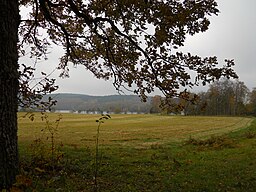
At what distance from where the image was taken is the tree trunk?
18.5 ft

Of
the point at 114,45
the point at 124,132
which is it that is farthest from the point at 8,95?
the point at 124,132

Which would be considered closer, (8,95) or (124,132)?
(8,95)

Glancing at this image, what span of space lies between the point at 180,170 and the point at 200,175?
2.99 feet

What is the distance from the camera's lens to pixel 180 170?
9.92m

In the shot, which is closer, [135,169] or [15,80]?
[15,80]

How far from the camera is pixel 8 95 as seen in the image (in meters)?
5.77

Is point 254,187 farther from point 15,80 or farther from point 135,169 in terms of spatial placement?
point 15,80

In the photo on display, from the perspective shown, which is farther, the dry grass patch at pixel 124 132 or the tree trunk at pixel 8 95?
the dry grass patch at pixel 124 132

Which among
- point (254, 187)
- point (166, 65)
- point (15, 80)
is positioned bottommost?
point (254, 187)

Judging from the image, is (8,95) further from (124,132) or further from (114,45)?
(124,132)

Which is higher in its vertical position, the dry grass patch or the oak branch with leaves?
the oak branch with leaves

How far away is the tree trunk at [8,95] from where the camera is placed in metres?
5.64

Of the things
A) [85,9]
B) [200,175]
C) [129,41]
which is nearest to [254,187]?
[200,175]

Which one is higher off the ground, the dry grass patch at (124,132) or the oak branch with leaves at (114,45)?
the oak branch with leaves at (114,45)
